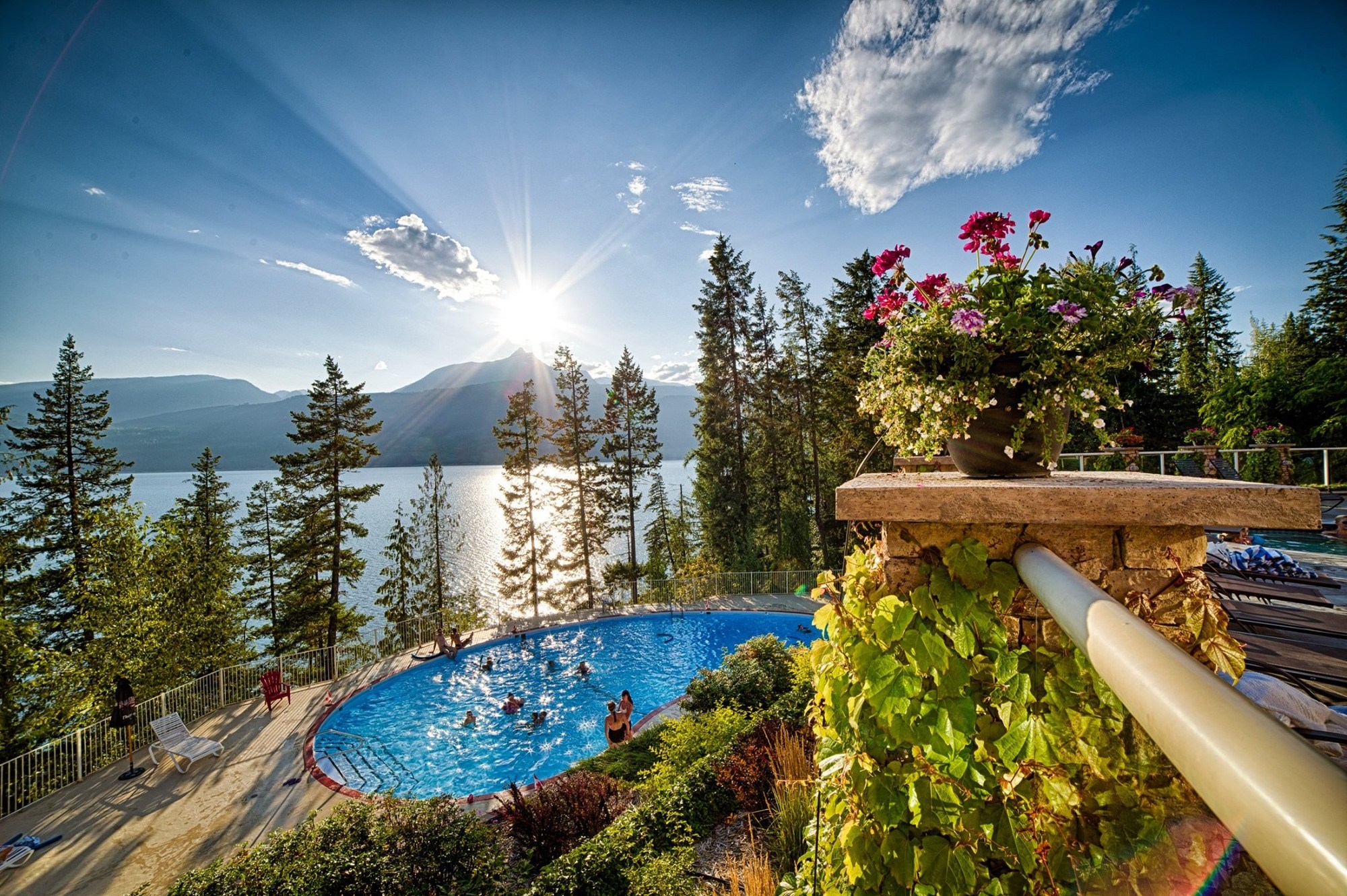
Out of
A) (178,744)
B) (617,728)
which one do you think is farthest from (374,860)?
(178,744)

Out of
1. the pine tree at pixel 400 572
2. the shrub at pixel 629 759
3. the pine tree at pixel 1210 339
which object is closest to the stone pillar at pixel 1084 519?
the shrub at pixel 629 759

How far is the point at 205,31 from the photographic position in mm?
13867

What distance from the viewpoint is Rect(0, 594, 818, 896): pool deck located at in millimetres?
6070

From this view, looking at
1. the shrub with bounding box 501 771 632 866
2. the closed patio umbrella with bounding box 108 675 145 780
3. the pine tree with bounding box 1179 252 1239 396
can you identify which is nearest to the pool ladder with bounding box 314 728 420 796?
the closed patio umbrella with bounding box 108 675 145 780

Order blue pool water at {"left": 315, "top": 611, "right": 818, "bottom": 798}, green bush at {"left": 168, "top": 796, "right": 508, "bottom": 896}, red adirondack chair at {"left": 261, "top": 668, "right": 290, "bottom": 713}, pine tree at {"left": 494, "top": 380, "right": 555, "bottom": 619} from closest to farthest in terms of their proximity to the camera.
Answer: green bush at {"left": 168, "top": 796, "right": 508, "bottom": 896}
blue pool water at {"left": 315, "top": 611, "right": 818, "bottom": 798}
red adirondack chair at {"left": 261, "top": 668, "right": 290, "bottom": 713}
pine tree at {"left": 494, "top": 380, "right": 555, "bottom": 619}

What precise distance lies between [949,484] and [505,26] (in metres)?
11.9

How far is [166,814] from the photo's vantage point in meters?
7.27

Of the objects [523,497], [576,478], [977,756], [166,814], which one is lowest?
[166,814]

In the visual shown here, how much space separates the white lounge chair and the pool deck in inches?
5.8

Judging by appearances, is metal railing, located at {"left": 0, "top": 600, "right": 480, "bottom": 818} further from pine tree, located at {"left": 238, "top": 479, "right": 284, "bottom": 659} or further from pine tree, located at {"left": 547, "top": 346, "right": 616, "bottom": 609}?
pine tree, located at {"left": 547, "top": 346, "right": 616, "bottom": 609}

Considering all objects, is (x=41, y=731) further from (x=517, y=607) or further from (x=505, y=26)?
(x=505, y=26)

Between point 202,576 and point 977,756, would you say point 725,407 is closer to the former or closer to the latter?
point 202,576

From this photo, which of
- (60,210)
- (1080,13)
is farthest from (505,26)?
(60,210)

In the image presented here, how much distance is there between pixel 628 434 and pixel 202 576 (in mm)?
17423
